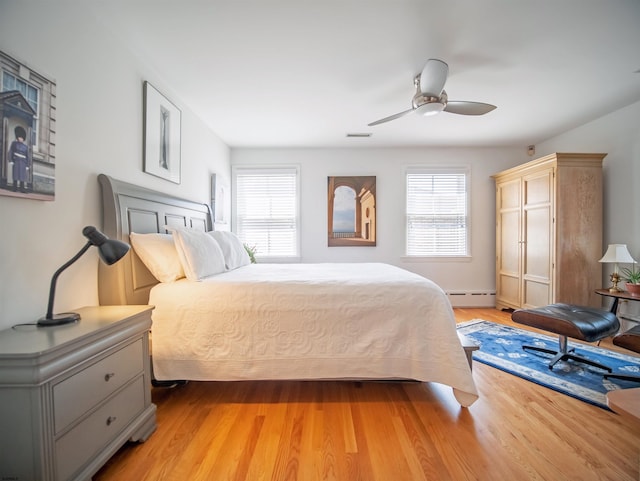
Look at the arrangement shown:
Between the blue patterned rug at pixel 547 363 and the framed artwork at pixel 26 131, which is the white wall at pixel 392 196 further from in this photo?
the framed artwork at pixel 26 131

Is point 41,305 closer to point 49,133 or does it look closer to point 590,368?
point 49,133

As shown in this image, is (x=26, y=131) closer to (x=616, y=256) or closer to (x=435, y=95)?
(x=435, y=95)

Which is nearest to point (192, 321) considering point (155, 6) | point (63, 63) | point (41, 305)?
point (41, 305)

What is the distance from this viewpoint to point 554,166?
124 inches

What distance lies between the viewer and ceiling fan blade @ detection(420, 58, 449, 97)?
1988 millimetres

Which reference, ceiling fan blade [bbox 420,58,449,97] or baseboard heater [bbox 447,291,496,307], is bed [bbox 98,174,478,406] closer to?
ceiling fan blade [bbox 420,58,449,97]

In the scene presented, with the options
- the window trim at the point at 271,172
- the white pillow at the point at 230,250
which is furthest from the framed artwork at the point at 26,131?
the window trim at the point at 271,172

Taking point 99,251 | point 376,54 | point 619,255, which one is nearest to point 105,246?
point 99,251

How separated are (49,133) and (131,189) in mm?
557

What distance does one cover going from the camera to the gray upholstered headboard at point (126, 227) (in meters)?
1.69

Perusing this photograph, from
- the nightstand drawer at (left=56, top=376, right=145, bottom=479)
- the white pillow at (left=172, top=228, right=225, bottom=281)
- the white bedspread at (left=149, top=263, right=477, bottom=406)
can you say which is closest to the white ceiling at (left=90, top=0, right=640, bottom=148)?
the white pillow at (left=172, top=228, right=225, bottom=281)

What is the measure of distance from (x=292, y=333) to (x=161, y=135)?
84.2 inches

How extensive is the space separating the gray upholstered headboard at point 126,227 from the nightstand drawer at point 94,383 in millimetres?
505

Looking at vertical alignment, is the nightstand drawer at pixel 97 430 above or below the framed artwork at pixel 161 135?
below
